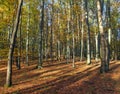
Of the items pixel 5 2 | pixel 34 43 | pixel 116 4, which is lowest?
pixel 34 43

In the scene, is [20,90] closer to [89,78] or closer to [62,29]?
[89,78]

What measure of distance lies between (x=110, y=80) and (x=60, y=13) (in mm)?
31685

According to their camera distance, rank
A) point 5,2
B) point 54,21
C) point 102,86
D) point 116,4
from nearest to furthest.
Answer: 1. point 102,86
2. point 5,2
3. point 116,4
4. point 54,21

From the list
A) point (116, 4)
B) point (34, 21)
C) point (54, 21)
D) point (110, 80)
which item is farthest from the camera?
point (54, 21)

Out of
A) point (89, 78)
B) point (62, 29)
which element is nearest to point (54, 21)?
point (62, 29)

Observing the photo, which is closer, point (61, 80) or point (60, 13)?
point (61, 80)

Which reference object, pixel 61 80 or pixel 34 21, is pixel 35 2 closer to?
pixel 34 21

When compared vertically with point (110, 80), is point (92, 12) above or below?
above

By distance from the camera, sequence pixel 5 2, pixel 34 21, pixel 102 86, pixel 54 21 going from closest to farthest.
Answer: pixel 102 86
pixel 5 2
pixel 34 21
pixel 54 21

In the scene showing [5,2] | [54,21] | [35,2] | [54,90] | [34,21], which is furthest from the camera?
[54,21]

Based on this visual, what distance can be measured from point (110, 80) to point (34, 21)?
109 ft

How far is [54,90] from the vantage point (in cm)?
1519

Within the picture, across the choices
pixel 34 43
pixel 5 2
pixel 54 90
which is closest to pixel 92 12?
pixel 34 43

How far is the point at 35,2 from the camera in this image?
3691 centimetres
